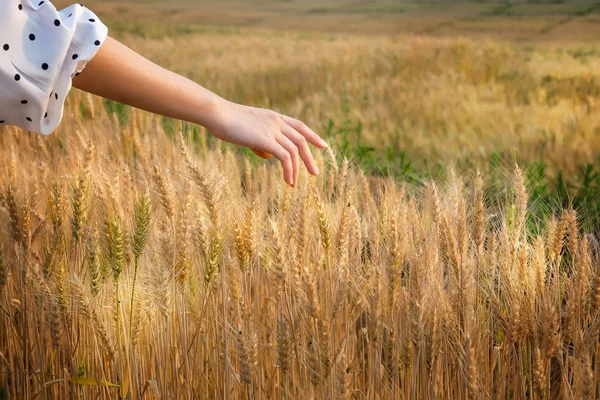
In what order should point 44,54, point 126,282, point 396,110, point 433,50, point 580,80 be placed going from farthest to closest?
point 433,50 < point 580,80 < point 396,110 < point 126,282 < point 44,54

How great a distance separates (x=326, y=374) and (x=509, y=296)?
45 cm

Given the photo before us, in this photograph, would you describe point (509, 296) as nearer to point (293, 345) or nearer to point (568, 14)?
point (293, 345)

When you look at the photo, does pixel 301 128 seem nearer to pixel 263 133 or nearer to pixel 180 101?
pixel 263 133

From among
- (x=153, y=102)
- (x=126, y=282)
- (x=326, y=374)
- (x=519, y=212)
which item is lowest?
(x=326, y=374)

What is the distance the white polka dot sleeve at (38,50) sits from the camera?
117cm

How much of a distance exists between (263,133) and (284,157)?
2.1 inches

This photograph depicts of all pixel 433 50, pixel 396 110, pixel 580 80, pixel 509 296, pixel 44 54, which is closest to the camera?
pixel 44 54

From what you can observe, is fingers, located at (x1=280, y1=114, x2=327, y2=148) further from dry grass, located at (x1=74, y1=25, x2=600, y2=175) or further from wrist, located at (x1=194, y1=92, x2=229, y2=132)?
dry grass, located at (x1=74, y1=25, x2=600, y2=175)

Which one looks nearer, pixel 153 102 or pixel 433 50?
pixel 153 102

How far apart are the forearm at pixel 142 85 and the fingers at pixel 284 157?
113mm

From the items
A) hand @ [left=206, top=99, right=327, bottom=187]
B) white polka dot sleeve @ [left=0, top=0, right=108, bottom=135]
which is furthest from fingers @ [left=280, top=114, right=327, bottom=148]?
white polka dot sleeve @ [left=0, top=0, right=108, bottom=135]

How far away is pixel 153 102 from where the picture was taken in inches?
48.1

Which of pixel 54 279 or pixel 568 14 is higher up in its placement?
pixel 568 14

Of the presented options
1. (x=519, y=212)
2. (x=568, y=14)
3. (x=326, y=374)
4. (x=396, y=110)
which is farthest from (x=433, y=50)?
(x=326, y=374)
